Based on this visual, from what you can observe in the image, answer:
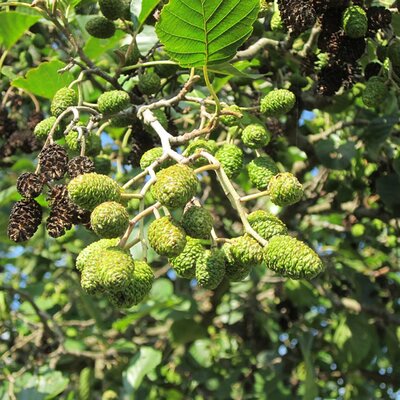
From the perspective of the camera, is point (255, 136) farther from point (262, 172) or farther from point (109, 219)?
point (109, 219)

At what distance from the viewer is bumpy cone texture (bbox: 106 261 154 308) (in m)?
1.03

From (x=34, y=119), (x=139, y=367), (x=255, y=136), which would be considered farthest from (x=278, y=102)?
(x=139, y=367)

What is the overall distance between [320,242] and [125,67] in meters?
2.19

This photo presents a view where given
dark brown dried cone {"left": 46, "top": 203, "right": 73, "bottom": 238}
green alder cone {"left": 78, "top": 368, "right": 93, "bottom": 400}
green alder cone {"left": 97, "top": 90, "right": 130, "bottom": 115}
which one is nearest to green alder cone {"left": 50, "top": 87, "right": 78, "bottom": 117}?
green alder cone {"left": 97, "top": 90, "right": 130, "bottom": 115}

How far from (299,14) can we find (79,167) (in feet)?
2.09

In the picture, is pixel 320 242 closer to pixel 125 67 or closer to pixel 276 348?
pixel 276 348

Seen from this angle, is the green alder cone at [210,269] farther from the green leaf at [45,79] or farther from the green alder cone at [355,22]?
the green leaf at [45,79]

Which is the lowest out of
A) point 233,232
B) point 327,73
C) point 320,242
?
point 320,242

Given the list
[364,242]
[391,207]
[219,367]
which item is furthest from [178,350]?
[391,207]

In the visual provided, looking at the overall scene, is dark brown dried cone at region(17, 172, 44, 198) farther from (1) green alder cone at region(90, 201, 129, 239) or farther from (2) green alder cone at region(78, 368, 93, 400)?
(2) green alder cone at region(78, 368, 93, 400)

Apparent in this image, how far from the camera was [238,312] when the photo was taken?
3.56 m

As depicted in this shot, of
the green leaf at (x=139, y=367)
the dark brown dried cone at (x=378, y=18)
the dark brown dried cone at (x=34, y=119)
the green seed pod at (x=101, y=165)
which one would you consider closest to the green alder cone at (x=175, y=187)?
the green seed pod at (x=101, y=165)

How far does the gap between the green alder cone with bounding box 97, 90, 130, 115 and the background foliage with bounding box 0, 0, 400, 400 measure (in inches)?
15.0

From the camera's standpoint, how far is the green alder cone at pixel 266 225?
1.09 metres
